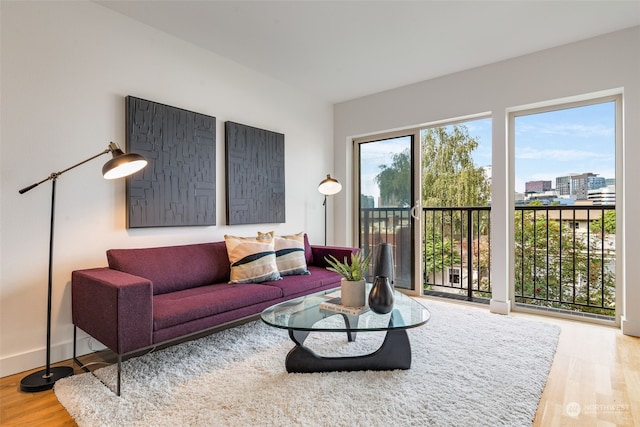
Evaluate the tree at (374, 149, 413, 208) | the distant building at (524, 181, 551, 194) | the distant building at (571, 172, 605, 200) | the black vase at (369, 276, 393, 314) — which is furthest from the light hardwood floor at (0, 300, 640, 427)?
the tree at (374, 149, 413, 208)

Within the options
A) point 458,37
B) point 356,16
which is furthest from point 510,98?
point 356,16

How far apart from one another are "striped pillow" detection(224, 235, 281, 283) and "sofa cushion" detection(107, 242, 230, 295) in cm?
14

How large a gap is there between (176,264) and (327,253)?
1.57 metres

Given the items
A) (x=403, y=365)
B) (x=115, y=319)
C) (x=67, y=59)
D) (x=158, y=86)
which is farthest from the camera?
(x=158, y=86)

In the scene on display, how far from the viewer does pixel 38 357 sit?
7.41ft

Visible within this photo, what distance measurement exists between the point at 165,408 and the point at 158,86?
2.43 m

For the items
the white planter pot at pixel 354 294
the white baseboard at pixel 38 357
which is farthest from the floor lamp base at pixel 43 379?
the white planter pot at pixel 354 294

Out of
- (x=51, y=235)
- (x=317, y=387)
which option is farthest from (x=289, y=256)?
(x=51, y=235)

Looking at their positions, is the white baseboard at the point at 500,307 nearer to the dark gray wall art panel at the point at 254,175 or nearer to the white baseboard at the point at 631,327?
the white baseboard at the point at 631,327

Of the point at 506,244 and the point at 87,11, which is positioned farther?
the point at 506,244

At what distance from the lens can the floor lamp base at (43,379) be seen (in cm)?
197

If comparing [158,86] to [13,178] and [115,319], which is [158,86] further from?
[115,319]

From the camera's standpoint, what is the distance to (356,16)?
8.93ft

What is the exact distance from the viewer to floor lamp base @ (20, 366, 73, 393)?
1.97 m
